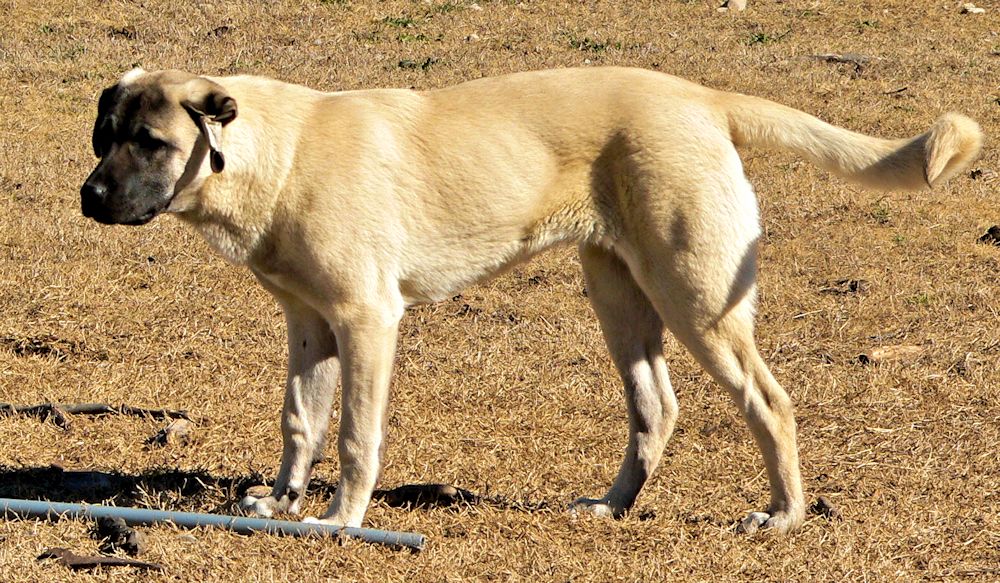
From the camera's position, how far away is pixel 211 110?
14.1 ft

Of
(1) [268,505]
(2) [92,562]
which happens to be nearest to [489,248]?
(1) [268,505]

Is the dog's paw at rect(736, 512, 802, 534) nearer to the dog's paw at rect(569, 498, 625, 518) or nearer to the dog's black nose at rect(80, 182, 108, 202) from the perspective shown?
the dog's paw at rect(569, 498, 625, 518)

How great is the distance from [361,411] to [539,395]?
5.72 ft

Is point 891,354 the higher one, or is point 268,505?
point 268,505

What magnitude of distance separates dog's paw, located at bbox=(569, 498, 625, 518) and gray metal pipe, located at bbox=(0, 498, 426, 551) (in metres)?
0.71

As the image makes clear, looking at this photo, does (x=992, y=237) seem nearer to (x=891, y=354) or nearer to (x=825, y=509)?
(x=891, y=354)

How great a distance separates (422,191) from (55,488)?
1.80 metres

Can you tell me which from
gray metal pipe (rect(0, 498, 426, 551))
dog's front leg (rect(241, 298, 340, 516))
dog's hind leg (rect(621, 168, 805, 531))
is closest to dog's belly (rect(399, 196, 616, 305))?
dog's hind leg (rect(621, 168, 805, 531))

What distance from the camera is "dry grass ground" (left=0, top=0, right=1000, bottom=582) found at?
4.37 metres

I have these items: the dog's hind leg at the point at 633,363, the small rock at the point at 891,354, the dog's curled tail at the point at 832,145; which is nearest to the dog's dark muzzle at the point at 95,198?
the dog's hind leg at the point at 633,363

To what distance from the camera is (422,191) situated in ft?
A: 15.3

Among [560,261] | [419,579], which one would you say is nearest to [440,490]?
[419,579]

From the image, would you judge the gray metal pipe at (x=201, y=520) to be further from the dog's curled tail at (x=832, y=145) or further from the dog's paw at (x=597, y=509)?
the dog's curled tail at (x=832, y=145)

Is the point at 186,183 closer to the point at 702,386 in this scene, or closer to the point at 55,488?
the point at 55,488
